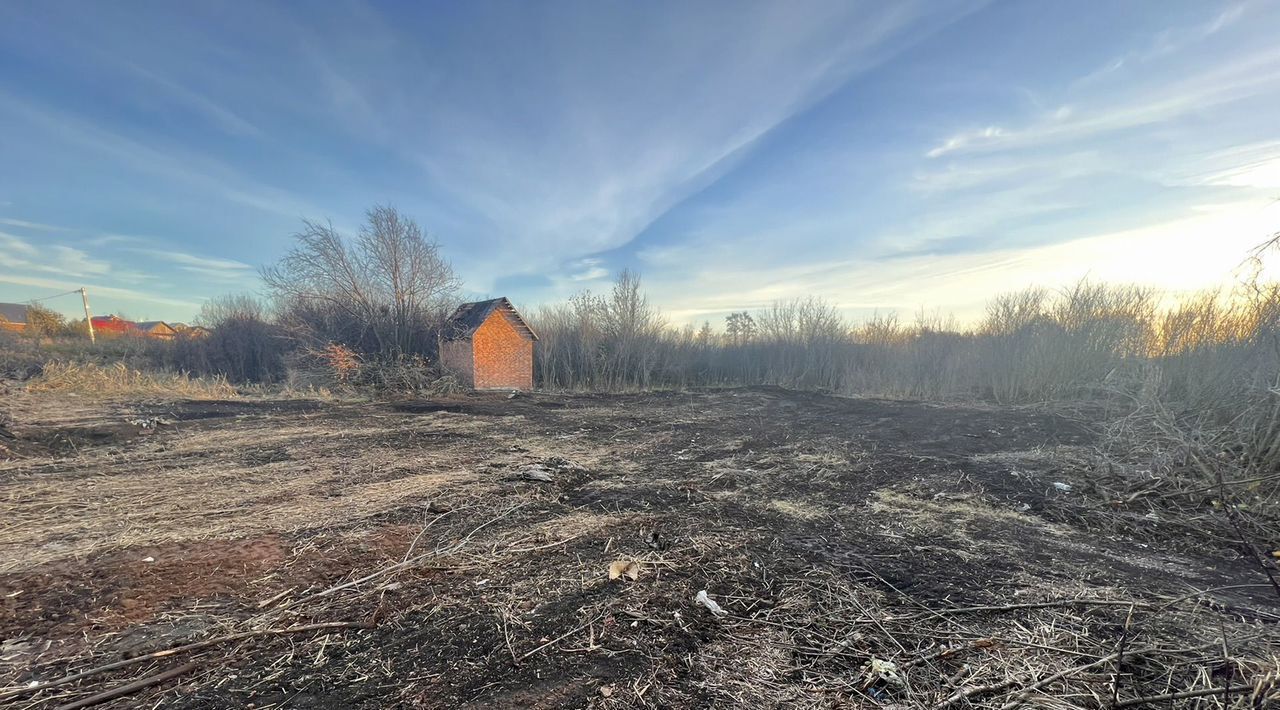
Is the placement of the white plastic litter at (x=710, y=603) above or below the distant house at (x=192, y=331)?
below

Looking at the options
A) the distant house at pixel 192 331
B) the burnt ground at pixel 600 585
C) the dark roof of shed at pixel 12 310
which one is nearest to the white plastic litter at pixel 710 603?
the burnt ground at pixel 600 585

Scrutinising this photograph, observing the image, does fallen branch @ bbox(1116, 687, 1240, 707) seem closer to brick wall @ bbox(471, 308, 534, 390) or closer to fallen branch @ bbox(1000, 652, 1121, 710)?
fallen branch @ bbox(1000, 652, 1121, 710)

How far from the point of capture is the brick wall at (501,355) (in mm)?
18688

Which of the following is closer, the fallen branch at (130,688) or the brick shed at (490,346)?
the fallen branch at (130,688)

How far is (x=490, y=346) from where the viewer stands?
753 inches

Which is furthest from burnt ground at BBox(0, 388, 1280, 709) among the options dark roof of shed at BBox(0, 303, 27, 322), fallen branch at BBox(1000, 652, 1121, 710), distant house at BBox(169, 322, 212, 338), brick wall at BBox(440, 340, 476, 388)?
dark roof of shed at BBox(0, 303, 27, 322)

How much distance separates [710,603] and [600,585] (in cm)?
79

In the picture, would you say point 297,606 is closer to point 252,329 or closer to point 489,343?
point 489,343

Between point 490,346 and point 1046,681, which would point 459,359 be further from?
point 1046,681

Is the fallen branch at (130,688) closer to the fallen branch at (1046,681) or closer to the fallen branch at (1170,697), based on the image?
the fallen branch at (1046,681)

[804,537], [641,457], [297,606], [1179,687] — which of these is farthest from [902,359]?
[297,606]

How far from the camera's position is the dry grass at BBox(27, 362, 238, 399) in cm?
1211

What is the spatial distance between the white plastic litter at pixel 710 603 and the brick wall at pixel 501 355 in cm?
1705

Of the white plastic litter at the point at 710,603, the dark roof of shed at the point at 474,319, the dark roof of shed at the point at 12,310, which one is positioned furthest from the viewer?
the dark roof of shed at the point at 12,310
